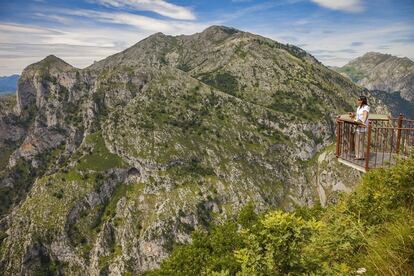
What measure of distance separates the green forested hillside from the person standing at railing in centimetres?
277

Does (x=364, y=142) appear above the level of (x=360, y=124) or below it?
below

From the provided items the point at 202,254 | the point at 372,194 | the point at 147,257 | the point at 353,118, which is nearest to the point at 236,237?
the point at 202,254

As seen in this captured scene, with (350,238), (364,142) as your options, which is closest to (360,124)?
(364,142)

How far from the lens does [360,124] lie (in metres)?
19.3

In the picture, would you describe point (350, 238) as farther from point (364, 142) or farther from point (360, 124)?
point (364, 142)

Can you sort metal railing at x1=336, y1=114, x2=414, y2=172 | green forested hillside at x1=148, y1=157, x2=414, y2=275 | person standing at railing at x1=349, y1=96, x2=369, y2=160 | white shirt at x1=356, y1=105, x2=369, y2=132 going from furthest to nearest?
white shirt at x1=356, y1=105, x2=369, y2=132 < person standing at railing at x1=349, y1=96, x2=369, y2=160 < metal railing at x1=336, y1=114, x2=414, y2=172 < green forested hillside at x1=148, y1=157, x2=414, y2=275

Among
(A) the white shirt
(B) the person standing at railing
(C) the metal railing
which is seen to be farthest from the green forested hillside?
(A) the white shirt

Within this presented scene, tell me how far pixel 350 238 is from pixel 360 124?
938cm

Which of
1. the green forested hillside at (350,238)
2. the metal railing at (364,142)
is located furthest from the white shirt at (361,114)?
the green forested hillside at (350,238)

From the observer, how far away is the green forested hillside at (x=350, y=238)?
895 cm

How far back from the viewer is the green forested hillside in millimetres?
8953

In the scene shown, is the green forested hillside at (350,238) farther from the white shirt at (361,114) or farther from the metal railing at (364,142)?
the white shirt at (361,114)

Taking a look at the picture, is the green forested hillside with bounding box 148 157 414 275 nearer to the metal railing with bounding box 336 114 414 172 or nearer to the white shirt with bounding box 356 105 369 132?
the metal railing with bounding box 336 114 414 172

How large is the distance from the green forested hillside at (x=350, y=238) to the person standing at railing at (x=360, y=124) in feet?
9.08
